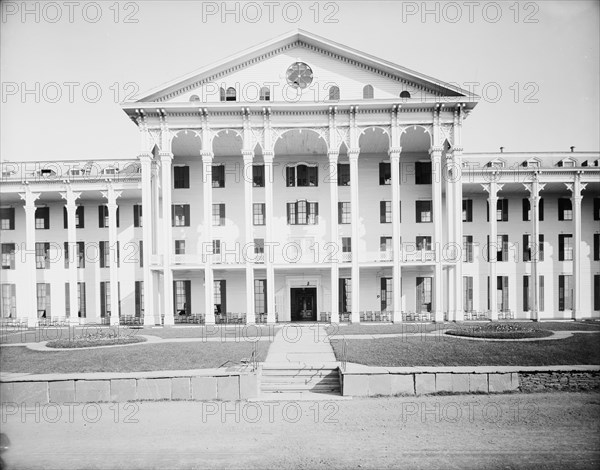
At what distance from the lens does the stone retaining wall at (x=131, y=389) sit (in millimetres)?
14516

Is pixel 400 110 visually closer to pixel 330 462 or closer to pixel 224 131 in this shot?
pixel 224 131

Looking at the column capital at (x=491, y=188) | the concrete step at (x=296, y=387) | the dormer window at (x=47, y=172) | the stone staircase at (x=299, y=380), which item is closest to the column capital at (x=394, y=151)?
the column capital at (x=491, y=188)

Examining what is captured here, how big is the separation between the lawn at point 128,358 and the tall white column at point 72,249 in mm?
11181

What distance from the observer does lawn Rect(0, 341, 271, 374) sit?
665 inches

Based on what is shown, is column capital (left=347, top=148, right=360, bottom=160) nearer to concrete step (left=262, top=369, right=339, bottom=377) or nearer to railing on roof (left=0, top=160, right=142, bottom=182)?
railing on roof (left=0, top=160, right=142, bottom=182)

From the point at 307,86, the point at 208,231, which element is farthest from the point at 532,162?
the point at 208,231

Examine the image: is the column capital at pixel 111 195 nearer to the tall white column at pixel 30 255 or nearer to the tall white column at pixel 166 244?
the tall white column at pixel 166 244

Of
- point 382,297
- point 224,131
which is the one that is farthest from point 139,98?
point 382,297

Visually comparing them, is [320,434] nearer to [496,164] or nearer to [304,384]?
[304,384]

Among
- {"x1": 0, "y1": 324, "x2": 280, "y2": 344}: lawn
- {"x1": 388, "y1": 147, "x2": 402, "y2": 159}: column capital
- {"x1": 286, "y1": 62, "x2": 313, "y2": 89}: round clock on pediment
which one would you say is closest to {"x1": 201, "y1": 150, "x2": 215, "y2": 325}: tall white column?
{"x1": 0, "y1": 324, "x2": 280, "y2": 344}: lawn

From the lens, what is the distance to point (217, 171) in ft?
112

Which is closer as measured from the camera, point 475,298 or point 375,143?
point 375,143

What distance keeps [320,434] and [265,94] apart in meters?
23.8

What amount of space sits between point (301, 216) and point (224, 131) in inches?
335
